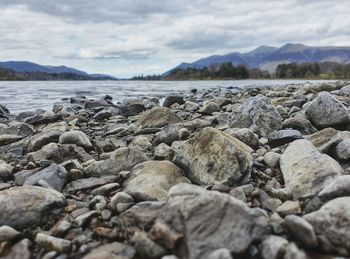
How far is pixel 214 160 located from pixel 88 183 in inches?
56.2

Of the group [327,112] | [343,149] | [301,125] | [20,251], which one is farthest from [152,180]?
[327,112]

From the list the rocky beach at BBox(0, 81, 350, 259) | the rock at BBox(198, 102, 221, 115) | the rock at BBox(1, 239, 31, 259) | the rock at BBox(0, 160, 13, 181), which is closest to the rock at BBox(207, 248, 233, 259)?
the rocky beach at BBox(0, 81, 350, 259)

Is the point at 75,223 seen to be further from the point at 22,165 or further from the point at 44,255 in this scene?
the point at 22,165

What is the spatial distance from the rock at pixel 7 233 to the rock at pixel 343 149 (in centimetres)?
365

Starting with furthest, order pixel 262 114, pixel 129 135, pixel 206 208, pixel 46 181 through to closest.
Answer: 1. pixel 129 135
2. pixel 262 114
3. pixel 46 181
4. pixel 206 208

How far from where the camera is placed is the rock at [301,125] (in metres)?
6.78

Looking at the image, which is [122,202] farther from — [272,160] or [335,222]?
[272,160]

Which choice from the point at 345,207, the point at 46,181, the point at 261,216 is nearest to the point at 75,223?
the point at 46,181

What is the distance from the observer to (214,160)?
169 inches

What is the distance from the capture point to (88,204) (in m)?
3.94

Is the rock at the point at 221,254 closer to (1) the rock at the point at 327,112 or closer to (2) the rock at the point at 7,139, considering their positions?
(1) the rock at the point at 327,112

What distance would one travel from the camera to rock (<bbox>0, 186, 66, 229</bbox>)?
3.50 metres

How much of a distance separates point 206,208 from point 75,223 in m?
1.21

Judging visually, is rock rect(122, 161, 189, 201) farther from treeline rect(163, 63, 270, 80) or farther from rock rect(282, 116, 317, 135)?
treeline rect(163, 63, 270, 80)
